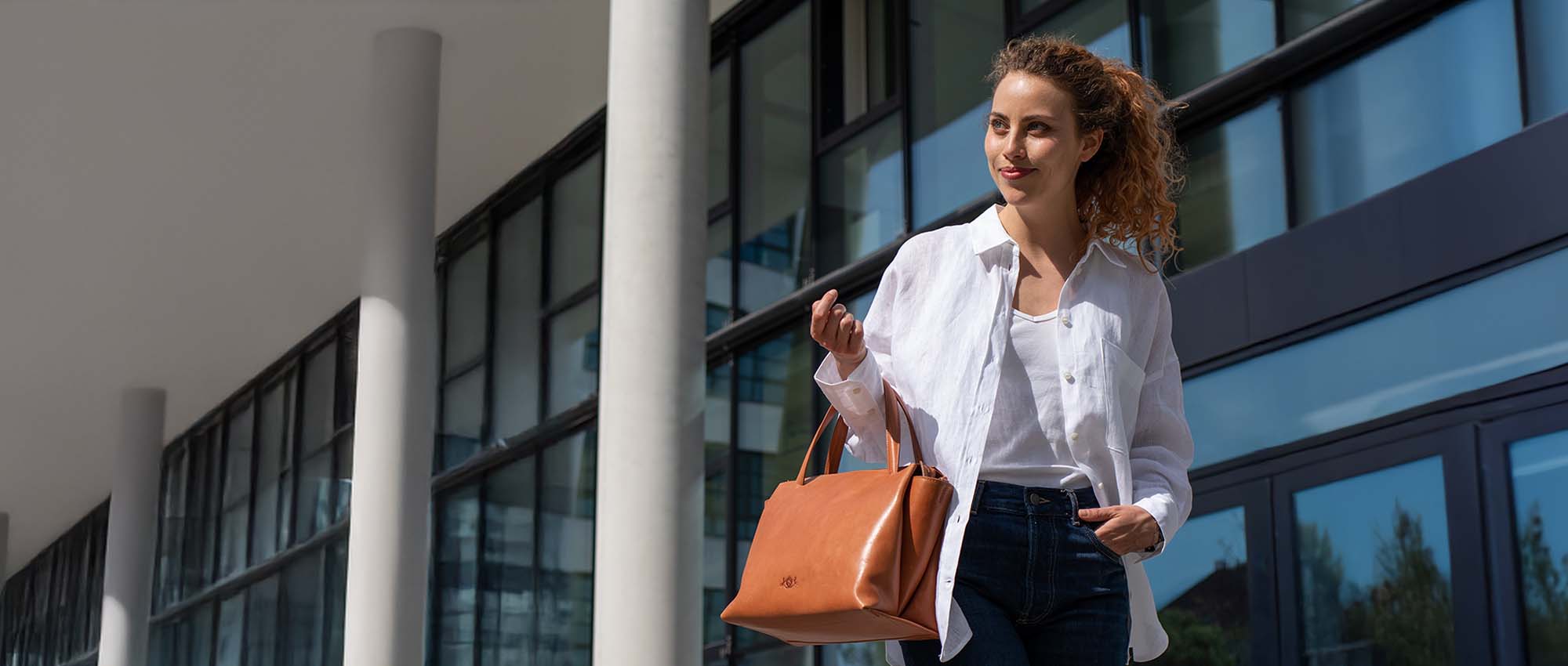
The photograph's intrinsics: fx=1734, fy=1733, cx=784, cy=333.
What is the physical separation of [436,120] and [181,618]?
564 inches

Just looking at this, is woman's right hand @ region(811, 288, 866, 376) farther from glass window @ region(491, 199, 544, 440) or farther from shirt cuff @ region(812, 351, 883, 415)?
glass window @ region(491, 199, 544, 440)

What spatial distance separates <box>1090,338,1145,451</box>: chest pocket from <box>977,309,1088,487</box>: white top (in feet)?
0.22

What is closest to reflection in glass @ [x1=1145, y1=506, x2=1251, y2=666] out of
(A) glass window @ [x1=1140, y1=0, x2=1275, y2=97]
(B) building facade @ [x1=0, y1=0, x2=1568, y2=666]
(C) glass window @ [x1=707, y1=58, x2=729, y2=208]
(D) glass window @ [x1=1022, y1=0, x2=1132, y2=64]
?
(B) building facade @ [x1=0, y1=0, x2=1568, y2=666]

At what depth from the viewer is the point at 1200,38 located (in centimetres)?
818

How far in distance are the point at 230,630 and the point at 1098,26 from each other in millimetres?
16539

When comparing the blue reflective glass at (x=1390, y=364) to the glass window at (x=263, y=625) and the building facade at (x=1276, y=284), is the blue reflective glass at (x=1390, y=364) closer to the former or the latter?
the building facade at (x=1276, y=284)

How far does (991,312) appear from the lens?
106 inches

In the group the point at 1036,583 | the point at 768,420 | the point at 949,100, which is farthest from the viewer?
the point at 768,420

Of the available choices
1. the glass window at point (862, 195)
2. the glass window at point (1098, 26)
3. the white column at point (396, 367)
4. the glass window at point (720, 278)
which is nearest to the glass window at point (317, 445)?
the white column at point (396, 367)

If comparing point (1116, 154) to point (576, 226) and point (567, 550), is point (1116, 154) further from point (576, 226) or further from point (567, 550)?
point (576, 226)

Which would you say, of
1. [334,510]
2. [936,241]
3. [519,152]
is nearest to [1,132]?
[519,152]

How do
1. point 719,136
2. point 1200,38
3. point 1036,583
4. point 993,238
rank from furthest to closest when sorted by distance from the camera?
point 719,136 < point 1200,38 < point 993,238 < point 1036,583

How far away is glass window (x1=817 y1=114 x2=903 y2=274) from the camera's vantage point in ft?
33.9

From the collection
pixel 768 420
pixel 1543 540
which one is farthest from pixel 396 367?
pixel 1543 540
